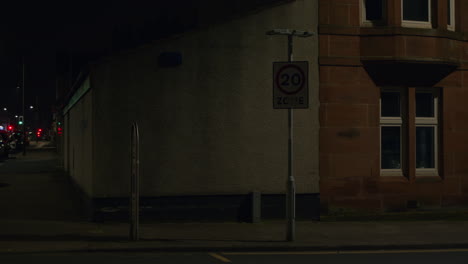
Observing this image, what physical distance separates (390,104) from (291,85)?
177 inches

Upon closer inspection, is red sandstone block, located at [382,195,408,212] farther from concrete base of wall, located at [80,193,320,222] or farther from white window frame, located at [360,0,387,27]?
white window frame, located at [360,0,387,27]

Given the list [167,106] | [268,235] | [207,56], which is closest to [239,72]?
[207,56]

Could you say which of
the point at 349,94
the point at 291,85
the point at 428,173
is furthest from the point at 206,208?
the point at 428,173

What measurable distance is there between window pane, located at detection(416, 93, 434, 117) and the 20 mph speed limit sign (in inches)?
195

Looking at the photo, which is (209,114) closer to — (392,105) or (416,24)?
(392,105)

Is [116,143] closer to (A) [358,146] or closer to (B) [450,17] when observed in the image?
(A) [358,146]

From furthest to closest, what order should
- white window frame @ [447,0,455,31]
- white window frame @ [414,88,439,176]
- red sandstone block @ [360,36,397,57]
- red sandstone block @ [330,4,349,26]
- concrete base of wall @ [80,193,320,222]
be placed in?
white window frame @ [447,0,455,31] < white window frame @ [414,88,439,176] < red sandstone block @ [330,4,349,26] < red sandstone block @ [360,36,397,57] < concrete base of wall @ [80,193,320,222]

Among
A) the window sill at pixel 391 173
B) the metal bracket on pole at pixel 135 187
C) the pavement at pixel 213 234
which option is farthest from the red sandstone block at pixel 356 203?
the metal bracket on pole at pixel 135 187

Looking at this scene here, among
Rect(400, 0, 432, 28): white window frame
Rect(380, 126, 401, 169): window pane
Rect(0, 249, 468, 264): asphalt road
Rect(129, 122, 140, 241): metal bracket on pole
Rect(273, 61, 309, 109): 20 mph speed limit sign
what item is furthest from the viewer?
Rect(380, 126, 401, 169): window pane

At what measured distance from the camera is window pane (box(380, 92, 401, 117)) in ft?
47.6

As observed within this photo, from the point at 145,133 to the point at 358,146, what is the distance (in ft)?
16.1

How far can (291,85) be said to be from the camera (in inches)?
432

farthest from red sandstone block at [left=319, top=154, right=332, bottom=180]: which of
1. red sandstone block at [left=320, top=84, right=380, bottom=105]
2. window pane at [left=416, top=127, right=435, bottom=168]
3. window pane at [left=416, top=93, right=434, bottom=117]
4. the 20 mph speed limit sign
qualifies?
the 20 mph speed limit sign

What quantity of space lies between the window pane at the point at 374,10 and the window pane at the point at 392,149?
2673 millimetres
